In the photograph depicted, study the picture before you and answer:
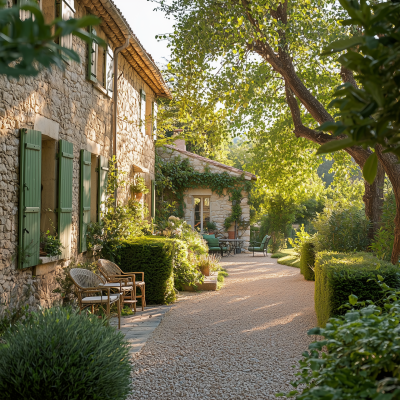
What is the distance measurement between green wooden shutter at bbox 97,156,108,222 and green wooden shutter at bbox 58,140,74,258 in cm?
132

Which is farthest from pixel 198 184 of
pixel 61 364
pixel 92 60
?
pixel 61 364

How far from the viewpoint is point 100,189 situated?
7211mm

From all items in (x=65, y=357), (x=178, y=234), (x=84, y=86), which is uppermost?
(x=84, y=86)

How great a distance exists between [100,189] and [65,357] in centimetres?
485

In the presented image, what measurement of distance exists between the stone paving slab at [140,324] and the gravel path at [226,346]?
0.30ft

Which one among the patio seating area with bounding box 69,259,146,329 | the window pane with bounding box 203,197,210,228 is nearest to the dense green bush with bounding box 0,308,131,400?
the patio seating area with bounding box 69,259,146,329

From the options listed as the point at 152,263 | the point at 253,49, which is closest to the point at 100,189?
the point at 152,263

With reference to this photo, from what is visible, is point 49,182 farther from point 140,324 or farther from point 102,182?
point 140,324

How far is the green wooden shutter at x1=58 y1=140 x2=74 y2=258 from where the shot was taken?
17.9ft

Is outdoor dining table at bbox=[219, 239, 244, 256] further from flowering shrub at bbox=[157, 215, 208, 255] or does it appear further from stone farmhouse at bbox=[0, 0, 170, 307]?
stone farmhouse at bbox=[0, 0, 170, 307]

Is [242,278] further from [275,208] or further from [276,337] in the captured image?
[275,208]

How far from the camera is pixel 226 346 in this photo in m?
4.93

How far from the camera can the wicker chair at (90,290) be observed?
5.15 meters

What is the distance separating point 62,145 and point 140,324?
8.75ft
